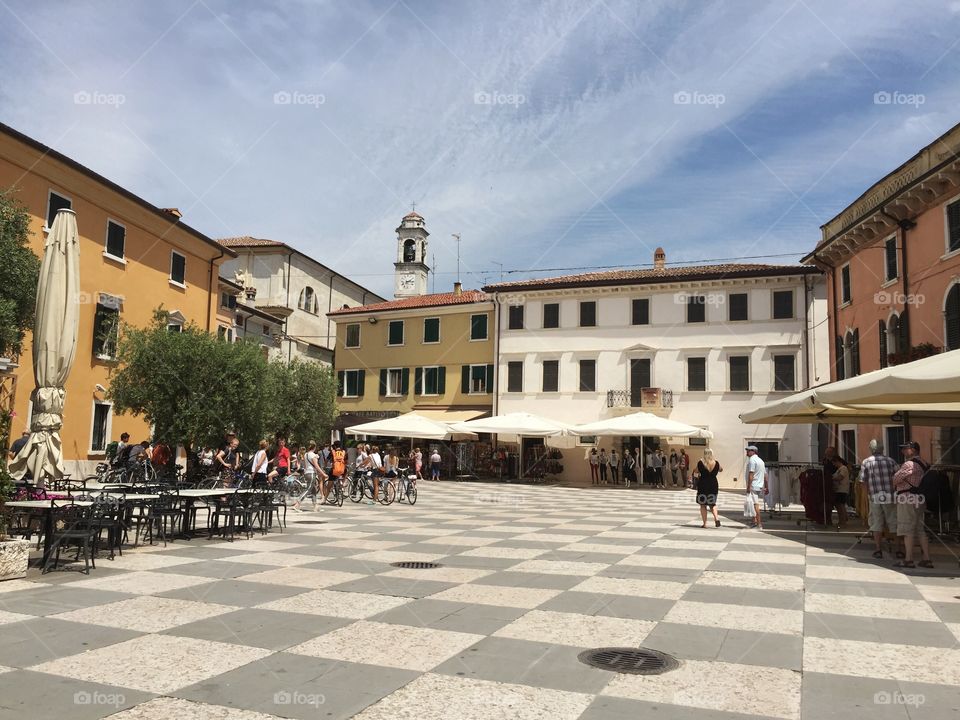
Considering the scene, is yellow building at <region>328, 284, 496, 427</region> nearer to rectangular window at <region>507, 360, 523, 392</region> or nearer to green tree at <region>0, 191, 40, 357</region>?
rectangular window at <region>507, 360, 523, 392</region>

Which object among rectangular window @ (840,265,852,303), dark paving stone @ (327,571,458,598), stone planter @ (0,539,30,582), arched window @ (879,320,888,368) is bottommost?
dark paving stone @ (327,571,458,598)

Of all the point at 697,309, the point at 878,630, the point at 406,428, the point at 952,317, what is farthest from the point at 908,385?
the point at 697,309

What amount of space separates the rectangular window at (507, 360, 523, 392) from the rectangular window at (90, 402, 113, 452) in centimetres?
1903

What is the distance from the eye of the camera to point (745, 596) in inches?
300

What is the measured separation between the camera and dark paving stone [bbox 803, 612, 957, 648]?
5.88 metres

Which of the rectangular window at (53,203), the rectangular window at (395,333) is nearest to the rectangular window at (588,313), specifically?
the rectangular window at (395,333)

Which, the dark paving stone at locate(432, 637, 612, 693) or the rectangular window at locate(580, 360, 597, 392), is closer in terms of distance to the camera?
the dark paving stone at locate(432, 637, 612, 693)

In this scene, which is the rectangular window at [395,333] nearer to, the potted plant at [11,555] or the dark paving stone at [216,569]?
the dark paving stone at [216,569]

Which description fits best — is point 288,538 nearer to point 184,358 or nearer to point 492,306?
point 184,358

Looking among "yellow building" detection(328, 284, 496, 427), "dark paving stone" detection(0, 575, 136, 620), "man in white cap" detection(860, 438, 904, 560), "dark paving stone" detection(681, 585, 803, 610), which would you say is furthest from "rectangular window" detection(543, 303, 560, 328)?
"dark paving stone" detection(0, 575, 136, 620)

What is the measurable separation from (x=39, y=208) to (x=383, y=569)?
18509mm

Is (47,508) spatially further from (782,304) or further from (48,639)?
(782,304)

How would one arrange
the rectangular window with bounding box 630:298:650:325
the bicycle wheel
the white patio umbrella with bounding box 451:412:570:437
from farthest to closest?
1. the rectangular window with bounding box 630:298:650:325
2. the white patio umbrella with bounding box 451:412:570:437
3. the bicycle wheel

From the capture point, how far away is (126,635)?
18.4 ft
